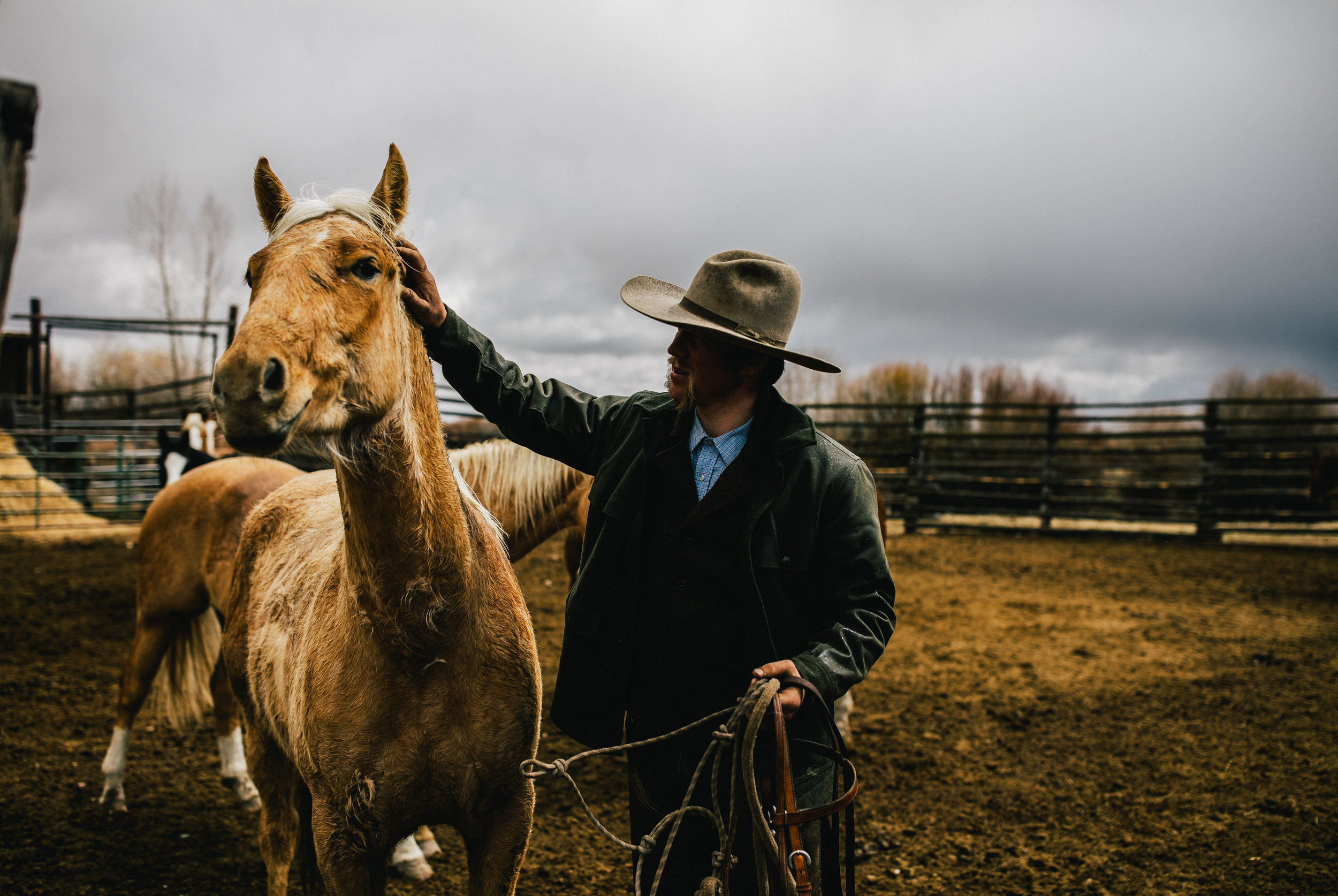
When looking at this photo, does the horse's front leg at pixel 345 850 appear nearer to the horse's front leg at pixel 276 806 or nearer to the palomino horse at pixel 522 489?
the horse's front leg at pixel 276 806

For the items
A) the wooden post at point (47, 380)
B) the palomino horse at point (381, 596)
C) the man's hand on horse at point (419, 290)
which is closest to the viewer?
the palomino horse at point (381, 596)

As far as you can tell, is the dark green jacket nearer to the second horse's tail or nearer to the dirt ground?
the dirt ground

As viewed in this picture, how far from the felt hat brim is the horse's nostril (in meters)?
0.84

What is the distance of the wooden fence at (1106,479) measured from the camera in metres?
11.2

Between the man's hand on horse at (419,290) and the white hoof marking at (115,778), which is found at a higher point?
the man's hand on horse at (419,290)

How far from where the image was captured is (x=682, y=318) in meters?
1.67

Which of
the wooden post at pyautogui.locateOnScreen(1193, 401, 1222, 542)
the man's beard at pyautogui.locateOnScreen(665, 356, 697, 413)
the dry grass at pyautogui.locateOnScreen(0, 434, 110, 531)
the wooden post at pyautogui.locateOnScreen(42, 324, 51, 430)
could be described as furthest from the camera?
the wooden post at pyautogui.locateOnScreen(42, 324, 51, 430)

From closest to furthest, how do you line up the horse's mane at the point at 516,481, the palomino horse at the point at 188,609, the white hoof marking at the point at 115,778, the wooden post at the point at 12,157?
the wooden post at the point at 12,157, the white hoof marking at the point at 115,778, the palomino horse at the point at 188,609, the horse's mane at the point at 516,481

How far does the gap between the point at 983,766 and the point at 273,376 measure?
4.17 metres

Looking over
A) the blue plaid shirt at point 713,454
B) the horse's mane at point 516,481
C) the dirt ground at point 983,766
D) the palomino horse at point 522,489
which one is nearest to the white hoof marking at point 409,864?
the dirt ground at point 983,766

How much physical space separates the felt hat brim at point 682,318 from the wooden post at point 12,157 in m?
1.15

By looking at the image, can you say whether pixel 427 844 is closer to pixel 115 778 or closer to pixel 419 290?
pixel 115 778

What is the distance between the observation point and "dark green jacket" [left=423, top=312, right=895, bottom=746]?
1612 mm

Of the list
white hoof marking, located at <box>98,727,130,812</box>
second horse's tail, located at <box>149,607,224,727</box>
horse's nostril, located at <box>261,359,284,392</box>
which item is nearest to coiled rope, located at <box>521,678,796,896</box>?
horse's nostril, located at <box>261,359,284,392</box>
